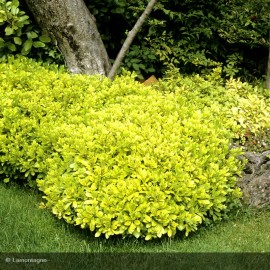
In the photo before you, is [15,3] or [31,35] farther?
[31,35]

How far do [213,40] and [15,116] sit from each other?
10.6 ft

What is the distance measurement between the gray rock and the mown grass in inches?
3.8

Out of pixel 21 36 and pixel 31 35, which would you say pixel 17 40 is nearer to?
pixel 31 35

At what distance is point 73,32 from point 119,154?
89.3 inches

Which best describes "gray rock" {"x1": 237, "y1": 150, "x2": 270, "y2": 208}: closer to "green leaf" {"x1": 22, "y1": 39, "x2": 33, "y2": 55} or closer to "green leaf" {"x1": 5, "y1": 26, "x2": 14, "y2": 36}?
"green leaf" {"x1": 22, "y1": 39, "x2": 33, "y2": 55}

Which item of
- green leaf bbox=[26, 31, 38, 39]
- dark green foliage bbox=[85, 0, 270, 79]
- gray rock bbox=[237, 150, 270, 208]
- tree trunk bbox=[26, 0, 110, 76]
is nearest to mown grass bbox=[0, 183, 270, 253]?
gray rock bbox=[237, 150, 270, 208]

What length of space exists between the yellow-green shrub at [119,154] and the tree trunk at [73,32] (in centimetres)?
79

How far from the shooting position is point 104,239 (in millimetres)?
3930

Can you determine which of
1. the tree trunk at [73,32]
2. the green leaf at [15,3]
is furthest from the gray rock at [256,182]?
the green leaf at [15,3]

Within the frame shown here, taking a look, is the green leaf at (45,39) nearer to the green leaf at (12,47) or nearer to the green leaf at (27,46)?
the green leaf at (27,46)

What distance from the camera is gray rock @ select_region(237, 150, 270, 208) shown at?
14.6ft

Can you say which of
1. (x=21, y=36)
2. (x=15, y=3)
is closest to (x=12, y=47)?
(x=21, y=36)

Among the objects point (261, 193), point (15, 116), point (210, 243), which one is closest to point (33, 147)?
point (15, 116)

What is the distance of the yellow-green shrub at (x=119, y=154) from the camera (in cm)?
369
